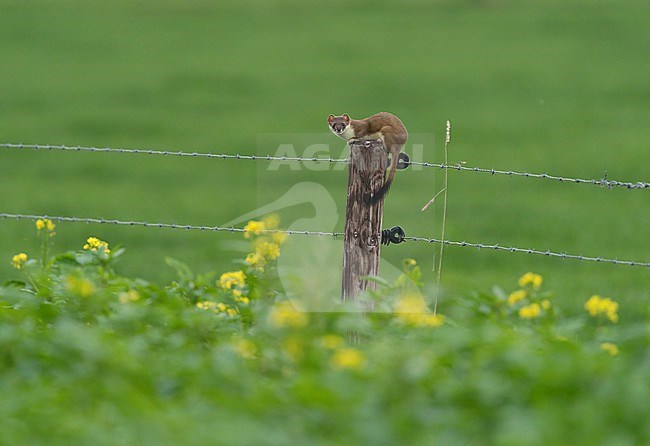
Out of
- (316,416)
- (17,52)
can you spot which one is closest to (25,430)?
(316,416)

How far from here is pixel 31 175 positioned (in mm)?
20906

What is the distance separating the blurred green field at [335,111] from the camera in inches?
645

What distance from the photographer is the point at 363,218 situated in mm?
7324

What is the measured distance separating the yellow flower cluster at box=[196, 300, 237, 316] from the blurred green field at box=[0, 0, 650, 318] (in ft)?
8.60

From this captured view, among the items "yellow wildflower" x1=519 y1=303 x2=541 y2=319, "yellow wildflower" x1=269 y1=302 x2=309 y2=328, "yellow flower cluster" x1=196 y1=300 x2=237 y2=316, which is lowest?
"yellow flower cluster" x1=196 y1=300 x2=237 y2=316

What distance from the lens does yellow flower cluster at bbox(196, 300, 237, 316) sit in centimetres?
655

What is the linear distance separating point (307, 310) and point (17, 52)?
28.6 meters

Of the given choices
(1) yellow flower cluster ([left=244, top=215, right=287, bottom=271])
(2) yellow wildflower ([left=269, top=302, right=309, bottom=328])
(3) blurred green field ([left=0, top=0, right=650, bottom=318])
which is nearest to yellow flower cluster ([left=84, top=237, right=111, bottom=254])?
(1) yellow flower cluster ([left=244, top=215, right=287, bottom=271])

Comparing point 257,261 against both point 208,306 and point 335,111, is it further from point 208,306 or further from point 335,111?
point 335,111

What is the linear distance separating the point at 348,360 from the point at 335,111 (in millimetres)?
21050

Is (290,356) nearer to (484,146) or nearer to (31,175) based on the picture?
(31,175)

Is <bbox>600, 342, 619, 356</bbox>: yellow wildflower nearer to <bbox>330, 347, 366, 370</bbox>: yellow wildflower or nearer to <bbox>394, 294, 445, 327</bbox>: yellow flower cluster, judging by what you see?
<bbox>394, 294, 445, 327</bbox>: yellow flower cluster

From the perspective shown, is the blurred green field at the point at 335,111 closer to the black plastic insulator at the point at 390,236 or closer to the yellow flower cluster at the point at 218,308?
the black plastic insulator at the point at 390,236

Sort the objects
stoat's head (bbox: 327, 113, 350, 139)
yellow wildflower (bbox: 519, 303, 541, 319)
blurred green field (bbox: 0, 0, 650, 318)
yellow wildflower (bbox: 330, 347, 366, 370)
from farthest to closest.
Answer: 1. blurred green field (bbox: 0, 0, 650, 318)
2. stoat's head (bbox: 327, 113, 350, 139)
3. yellow wildflower (bbox: 519, 303, 541, 319)
4. yellow wildflower (bbox: 330, 347, 366, 370)
